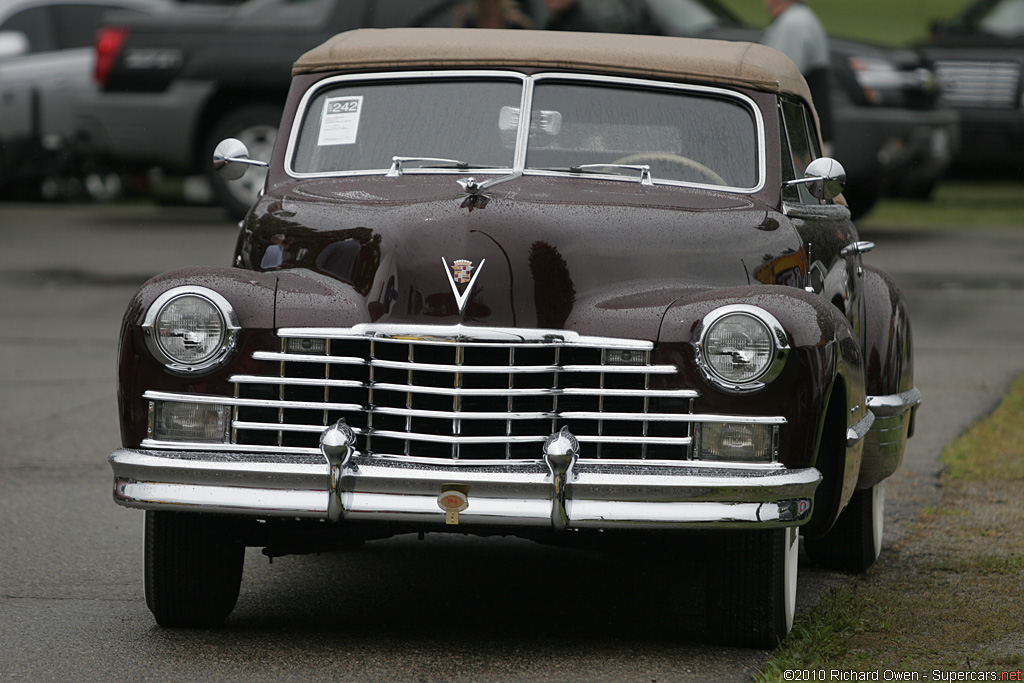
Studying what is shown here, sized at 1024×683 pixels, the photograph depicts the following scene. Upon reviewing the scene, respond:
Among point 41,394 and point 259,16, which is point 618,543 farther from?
point 259,16

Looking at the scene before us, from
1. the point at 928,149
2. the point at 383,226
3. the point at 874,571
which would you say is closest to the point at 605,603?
the point at 874,571

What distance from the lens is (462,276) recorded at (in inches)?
172

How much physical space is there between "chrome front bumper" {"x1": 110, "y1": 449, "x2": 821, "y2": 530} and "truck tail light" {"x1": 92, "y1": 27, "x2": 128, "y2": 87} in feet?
36.5

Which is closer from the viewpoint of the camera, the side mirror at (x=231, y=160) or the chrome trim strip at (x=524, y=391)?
the chrome trim strip at (x=524, y=391)

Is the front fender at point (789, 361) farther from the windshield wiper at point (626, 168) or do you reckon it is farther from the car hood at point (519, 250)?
the windshield wiper at point (626, 168)

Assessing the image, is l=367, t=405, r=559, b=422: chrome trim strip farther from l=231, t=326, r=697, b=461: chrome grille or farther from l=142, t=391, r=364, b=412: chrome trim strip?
l=142, t=391, r=364, b=412: chrome trim strip

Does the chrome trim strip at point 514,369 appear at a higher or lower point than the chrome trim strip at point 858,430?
higher

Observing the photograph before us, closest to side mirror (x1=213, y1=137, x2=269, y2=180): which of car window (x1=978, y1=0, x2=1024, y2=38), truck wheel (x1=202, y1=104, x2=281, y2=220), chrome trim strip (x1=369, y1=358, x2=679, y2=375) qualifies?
chrome trim strip (x1=369, y1=358, x2=679, y2=375)

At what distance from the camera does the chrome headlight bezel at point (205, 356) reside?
170 inches

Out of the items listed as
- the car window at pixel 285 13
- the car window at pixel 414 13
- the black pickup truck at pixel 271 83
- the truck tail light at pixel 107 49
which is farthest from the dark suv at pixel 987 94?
the truck tail light at pixel 107 49

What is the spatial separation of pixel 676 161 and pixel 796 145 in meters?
0.67

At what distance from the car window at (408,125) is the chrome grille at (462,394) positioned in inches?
42.8

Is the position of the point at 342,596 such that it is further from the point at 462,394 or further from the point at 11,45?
the point at 11,45

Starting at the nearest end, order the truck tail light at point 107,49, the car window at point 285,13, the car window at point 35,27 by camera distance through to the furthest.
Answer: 1. the car window at point 285,13
2. the truck tail light at point 107,49
3. the car window at point 35,27
